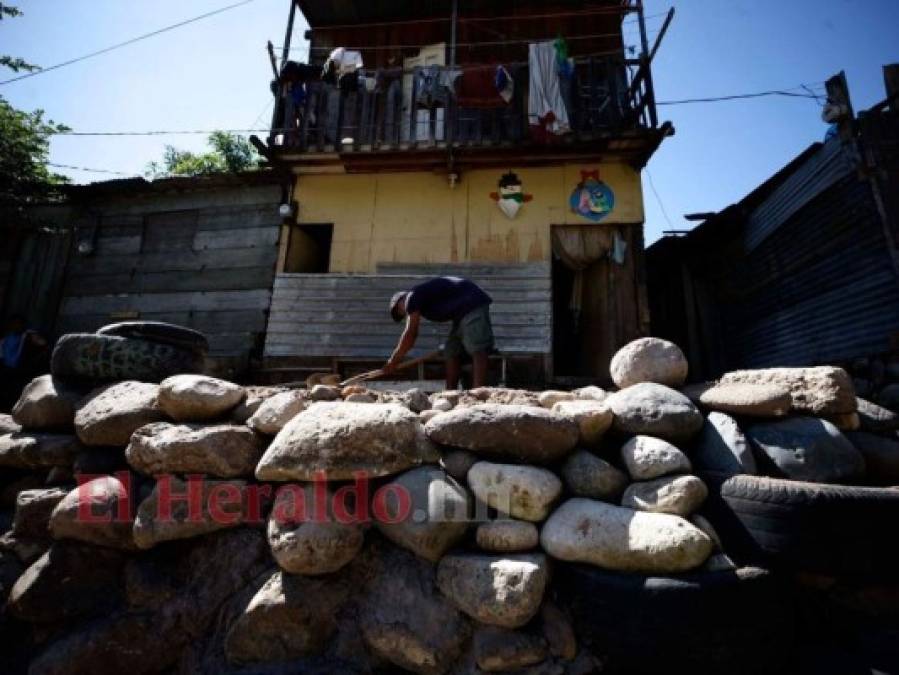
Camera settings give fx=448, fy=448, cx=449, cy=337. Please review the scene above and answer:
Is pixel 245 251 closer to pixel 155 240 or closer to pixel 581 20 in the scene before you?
pixel 155 240

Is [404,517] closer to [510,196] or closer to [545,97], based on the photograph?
[510,196]

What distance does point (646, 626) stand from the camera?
171 cm

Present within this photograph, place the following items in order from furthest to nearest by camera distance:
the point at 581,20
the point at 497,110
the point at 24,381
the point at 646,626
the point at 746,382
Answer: the point at 581,20 → the point at 497,110 → the point at 24,381 → the point at 746,382 → the point at 646,626

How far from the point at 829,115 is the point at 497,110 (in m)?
4.76

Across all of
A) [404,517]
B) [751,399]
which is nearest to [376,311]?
[404,517]

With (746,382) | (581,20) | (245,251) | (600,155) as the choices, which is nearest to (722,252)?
(600,155)

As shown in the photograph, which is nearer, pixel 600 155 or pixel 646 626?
pixel 646 626

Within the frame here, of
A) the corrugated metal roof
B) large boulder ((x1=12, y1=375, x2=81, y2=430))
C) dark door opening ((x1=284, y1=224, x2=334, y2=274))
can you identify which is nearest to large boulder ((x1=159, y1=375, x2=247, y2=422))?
large boulder ((x1=12, y1=375, x2=81, y2=430))

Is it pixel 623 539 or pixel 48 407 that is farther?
pixel 48 407

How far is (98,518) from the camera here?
257cm

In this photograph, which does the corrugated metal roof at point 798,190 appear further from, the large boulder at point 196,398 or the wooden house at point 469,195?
the large boulder at point 196,398

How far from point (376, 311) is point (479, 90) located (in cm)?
417

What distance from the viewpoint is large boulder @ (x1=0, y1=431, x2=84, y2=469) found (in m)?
3.07

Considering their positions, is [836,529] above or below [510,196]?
below
